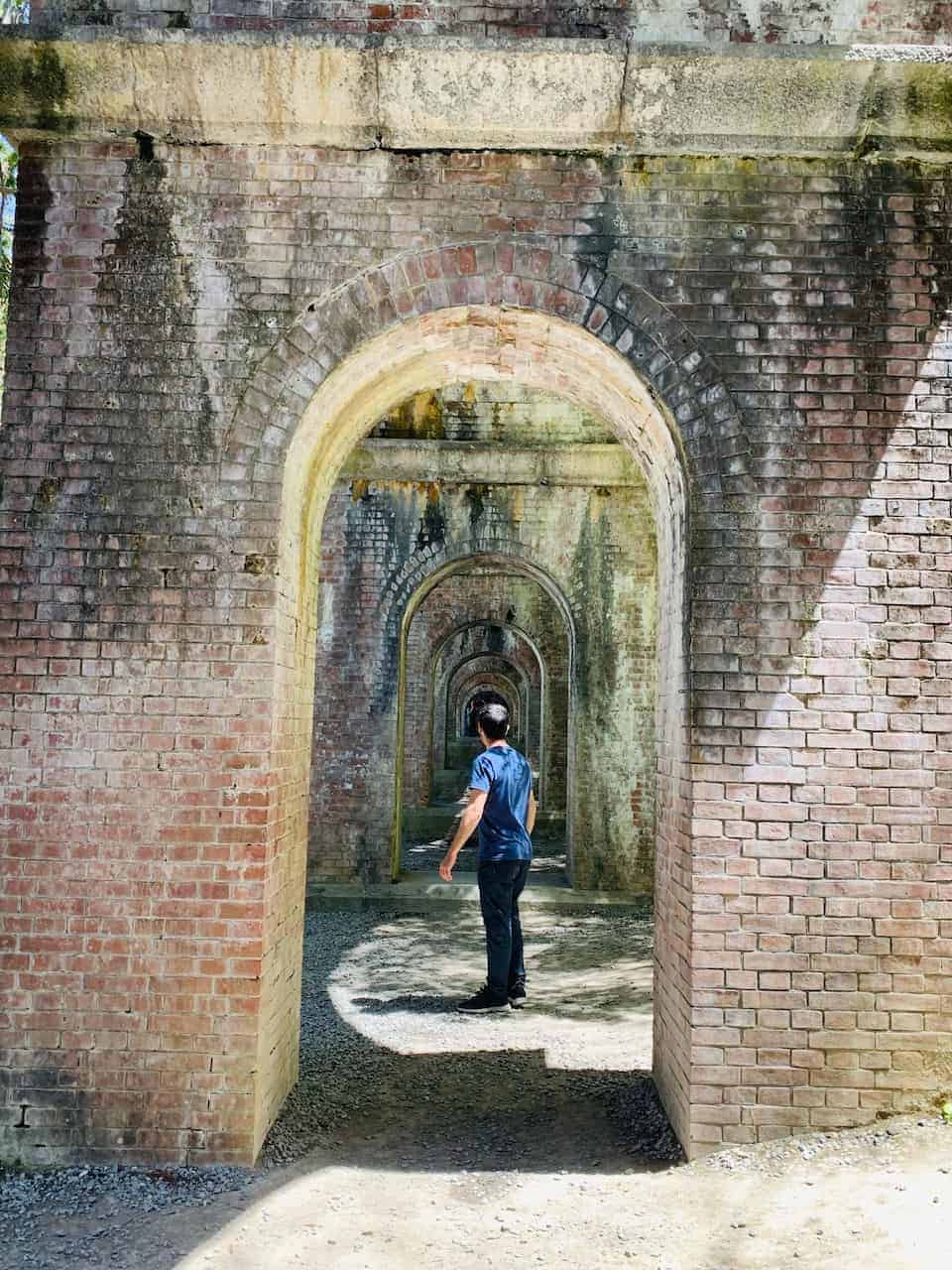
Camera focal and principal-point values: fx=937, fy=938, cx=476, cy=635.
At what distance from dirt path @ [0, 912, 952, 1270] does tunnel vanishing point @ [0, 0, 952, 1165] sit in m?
0.19

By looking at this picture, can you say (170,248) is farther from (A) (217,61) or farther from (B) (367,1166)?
(B) (367,1166)

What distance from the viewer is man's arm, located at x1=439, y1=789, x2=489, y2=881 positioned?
580 cm

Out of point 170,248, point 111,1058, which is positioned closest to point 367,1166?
point 111,1058

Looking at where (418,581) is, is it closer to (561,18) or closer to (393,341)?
(393,341)

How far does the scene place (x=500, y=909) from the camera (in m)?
6.33

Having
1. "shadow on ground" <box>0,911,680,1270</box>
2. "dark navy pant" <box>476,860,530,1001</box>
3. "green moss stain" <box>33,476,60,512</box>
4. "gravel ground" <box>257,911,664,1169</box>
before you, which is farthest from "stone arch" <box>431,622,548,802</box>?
"green moss stain" <box>33,476,60,512</box>

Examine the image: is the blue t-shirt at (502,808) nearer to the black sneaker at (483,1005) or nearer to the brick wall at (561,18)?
the black sneaker at (483,1005)

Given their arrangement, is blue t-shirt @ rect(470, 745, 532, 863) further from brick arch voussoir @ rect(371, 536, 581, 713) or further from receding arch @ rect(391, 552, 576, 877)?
receding arch @ rect(391, 552, 576, 877)

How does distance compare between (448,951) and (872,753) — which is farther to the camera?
(448,951)

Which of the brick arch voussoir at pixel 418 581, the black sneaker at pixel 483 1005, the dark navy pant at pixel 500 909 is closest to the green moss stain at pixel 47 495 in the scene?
the dark navy pant at pixel 500 909

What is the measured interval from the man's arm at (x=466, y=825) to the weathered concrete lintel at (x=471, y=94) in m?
3.73

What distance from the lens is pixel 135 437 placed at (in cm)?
434

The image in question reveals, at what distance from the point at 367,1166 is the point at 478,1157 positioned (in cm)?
53

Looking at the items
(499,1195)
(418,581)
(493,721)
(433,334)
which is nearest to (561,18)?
(433,334)
